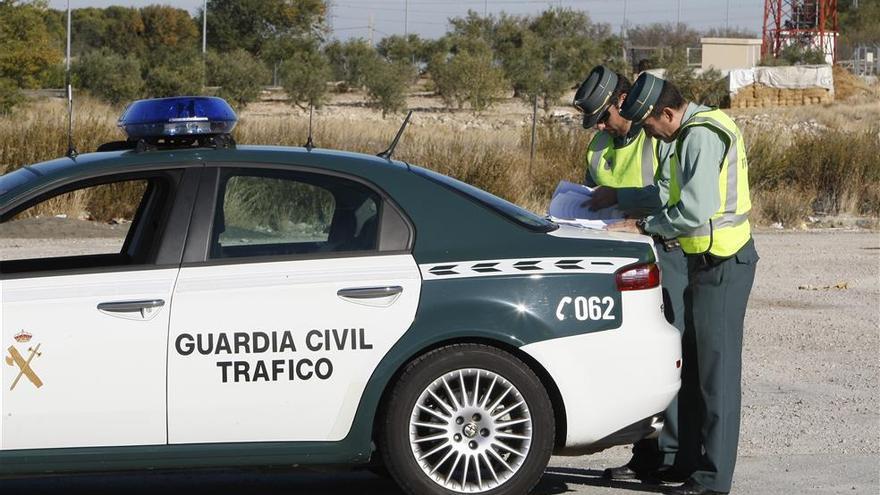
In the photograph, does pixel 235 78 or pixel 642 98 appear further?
pixel 235 78

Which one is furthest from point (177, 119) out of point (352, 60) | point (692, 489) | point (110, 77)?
point (352, 60)

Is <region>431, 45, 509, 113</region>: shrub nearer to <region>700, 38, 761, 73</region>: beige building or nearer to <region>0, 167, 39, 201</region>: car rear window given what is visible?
<region>700, 38, 761, 73</region>: beige building

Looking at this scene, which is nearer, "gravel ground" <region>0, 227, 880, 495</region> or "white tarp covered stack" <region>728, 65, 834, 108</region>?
"gravel ground" <region>0, 227, 880, 495</region>

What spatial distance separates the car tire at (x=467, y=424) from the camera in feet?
18.1

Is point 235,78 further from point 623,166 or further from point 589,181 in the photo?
point 623,166

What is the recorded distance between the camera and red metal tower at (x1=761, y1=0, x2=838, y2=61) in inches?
2864

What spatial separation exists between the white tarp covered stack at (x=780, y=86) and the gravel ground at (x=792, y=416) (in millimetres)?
41351

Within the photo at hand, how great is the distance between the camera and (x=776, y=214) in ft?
64.7

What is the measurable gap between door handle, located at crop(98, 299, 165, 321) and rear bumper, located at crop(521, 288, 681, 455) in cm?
144

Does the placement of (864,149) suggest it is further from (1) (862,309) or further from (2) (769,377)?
(2) (769,377)

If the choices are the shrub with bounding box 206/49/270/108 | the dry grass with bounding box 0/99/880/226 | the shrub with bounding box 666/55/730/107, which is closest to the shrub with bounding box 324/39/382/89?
the shrub with bounding box 206/49/270/108

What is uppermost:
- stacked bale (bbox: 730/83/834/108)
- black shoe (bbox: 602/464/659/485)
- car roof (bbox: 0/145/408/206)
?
stacked bale (bbox: 730/83/834/108)

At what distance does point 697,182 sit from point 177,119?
2136mm

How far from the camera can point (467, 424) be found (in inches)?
220
